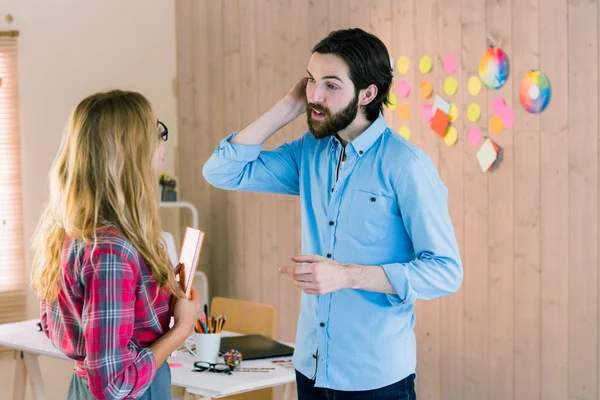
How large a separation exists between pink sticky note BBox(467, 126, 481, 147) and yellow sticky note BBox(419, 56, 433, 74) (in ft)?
1.22

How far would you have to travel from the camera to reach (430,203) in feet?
6.08

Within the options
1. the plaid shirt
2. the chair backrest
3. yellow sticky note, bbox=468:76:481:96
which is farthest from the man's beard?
the chair backrest

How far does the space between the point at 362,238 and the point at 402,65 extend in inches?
72.3

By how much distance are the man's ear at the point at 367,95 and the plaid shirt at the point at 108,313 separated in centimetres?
73

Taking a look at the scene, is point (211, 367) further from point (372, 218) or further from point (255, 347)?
point (372, 218)

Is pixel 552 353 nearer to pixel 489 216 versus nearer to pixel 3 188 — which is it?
pixel 489 216

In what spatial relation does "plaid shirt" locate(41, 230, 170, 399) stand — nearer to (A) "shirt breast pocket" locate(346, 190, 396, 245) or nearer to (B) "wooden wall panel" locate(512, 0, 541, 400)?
(A) "shirt breast pocket" locate(346, 190, 396, 245)

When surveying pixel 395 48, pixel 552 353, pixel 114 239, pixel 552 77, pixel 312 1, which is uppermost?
pixel 312 1

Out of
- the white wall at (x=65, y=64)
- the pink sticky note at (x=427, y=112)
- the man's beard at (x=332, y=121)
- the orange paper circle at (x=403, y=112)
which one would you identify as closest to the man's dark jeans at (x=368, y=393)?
the man's beard at (x=332, y=121)

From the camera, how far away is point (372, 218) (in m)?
1.91

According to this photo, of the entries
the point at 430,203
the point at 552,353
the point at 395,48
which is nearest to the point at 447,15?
the point at 395,48

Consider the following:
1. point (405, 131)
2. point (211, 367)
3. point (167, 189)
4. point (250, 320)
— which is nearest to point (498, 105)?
point (405, 131)

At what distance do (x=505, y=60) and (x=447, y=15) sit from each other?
38 cm

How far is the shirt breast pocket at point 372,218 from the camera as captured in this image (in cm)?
191
